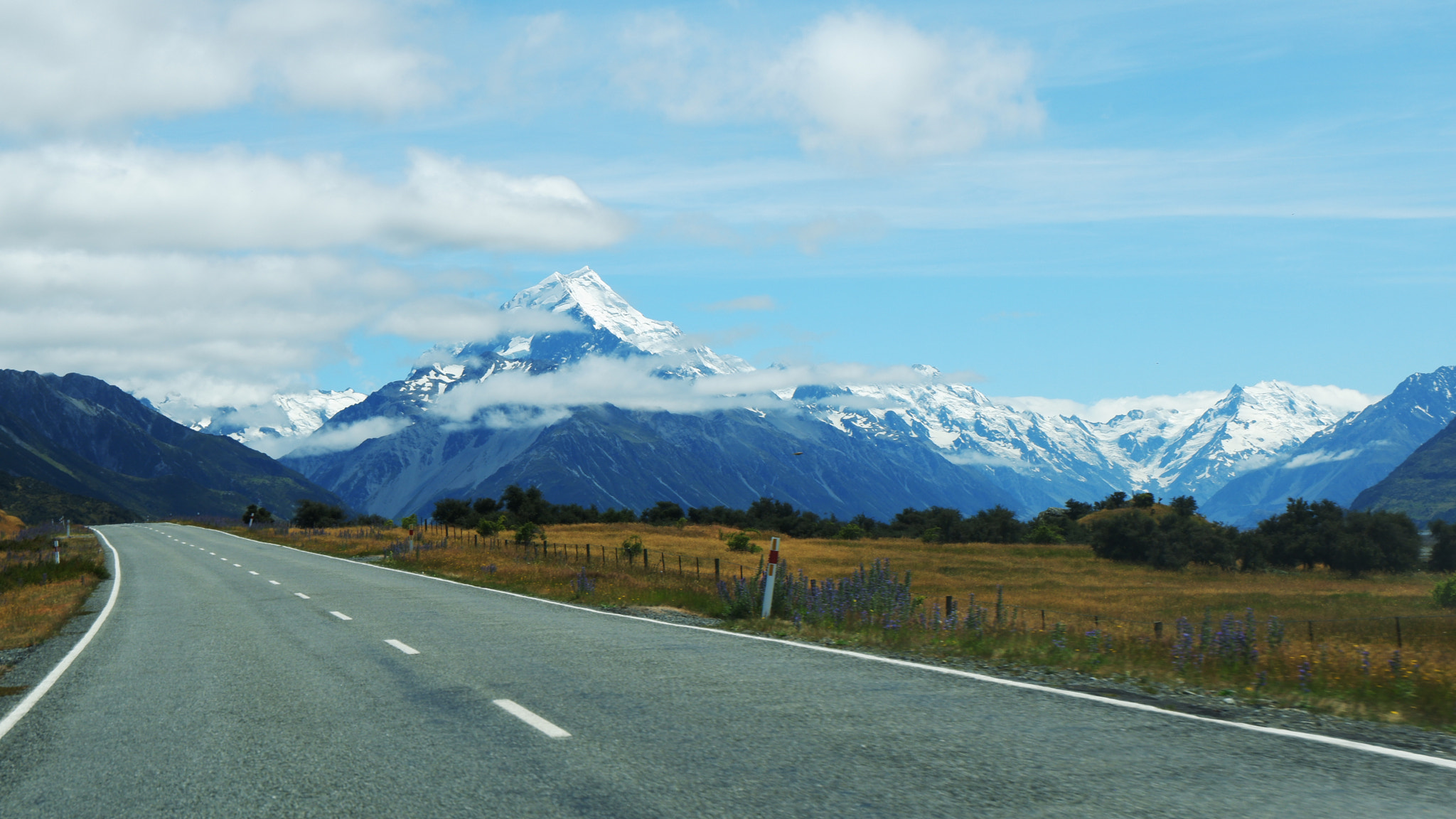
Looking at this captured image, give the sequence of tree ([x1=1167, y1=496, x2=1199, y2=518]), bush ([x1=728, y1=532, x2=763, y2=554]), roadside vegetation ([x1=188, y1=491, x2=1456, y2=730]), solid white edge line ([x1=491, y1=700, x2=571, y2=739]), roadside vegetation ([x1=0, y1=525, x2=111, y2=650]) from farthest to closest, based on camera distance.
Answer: tree ([x1=1167, y1=496, x2=1199, y2=518]), bush ([x1=728, y1=532, x2=763, y2=554]), roadside vegetation ([x1=0, y1=525, x2=111, y2=650]), roadside vegetation ([x1=188, y1=491, x2=1456, y2=730]), solid white edge line ([x1=491, y1=700, x2=571, y2=739])

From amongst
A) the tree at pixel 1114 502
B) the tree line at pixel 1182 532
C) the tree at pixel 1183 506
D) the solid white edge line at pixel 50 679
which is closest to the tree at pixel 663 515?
the tree line at pixel 1182 532

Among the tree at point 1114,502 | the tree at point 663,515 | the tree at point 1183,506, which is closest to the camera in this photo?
the tree at point 1183,506

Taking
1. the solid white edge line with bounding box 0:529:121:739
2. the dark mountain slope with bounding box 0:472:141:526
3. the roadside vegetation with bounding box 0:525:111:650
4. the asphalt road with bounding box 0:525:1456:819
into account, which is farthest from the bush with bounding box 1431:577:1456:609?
the dark mountain slope with bounding box 0:472:141:526

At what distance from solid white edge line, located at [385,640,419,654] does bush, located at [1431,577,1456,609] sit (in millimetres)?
50693

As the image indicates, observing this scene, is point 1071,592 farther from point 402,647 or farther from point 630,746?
point 630,746

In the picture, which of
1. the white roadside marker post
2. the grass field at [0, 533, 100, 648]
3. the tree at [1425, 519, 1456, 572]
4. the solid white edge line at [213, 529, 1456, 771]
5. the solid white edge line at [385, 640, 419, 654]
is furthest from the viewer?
the tree at [1425, 519, 1456, 572]

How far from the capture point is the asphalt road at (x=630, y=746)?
19.3ft

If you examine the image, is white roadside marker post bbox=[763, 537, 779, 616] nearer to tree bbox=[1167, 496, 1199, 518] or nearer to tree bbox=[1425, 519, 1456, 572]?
tree bbox=[1425, 519, 1456, 572]

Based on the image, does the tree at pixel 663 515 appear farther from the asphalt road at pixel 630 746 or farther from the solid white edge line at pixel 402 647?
the asphalt road at pixel 630 746

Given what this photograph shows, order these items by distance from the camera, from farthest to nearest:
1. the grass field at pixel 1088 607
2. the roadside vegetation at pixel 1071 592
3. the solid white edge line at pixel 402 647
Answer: the solid white edge line at pixel 402 647 → the roadside vegetation at pixel 1071 592 → the grass field at pixel 1088 607

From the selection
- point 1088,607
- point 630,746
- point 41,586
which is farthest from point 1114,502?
point 630,746

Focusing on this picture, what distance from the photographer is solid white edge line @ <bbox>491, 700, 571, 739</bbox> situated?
25.3 ft

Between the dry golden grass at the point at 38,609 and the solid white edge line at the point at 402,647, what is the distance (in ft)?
24.9

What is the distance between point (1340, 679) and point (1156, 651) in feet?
8.78
